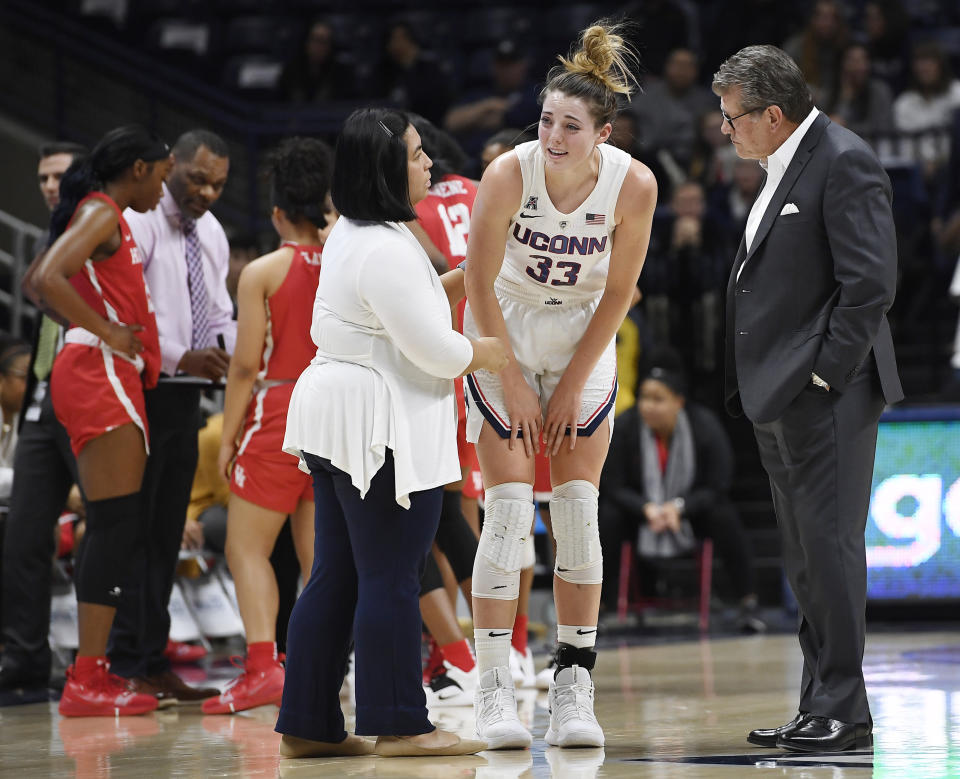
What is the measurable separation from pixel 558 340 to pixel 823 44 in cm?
749

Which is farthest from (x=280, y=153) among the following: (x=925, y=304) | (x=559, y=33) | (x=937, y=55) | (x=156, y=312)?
(x=559, y=33)

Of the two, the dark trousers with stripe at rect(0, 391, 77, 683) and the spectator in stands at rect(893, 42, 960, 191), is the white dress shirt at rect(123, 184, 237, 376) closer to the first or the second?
the dark trousers with stripe at rect(0, 391, 77, 683)

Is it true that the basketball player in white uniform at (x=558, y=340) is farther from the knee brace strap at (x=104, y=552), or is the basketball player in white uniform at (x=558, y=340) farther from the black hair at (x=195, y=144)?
the black hair at (x=195, y=144)

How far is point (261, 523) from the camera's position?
5066 mm

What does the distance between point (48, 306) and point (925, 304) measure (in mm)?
6497

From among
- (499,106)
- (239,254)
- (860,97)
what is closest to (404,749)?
(239,254)

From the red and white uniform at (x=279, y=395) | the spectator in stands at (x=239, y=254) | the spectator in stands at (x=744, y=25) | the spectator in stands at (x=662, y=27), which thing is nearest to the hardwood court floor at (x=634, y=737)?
the red and white uniform at (x=279, y=395)

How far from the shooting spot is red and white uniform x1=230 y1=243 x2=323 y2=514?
16.5ft

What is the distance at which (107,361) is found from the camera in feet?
16.5

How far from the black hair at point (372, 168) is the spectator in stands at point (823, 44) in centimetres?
769

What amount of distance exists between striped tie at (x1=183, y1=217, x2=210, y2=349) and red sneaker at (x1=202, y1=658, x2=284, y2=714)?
50.1 inches

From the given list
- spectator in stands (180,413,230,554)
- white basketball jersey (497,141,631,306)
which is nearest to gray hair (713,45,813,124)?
white basketball jersey (497,141,631,306)

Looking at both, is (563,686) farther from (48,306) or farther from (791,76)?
(48,306)

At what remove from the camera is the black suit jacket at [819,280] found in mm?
3777
